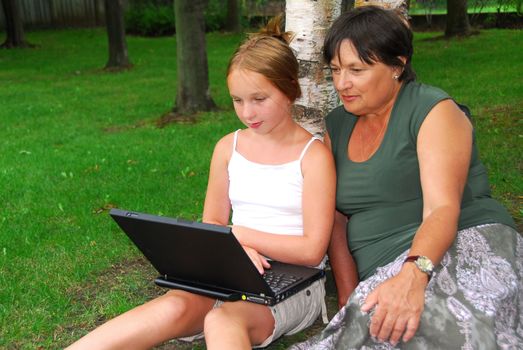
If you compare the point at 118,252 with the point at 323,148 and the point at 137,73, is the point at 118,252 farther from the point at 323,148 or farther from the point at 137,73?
the point at 137,73

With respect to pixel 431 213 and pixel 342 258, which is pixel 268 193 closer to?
pixel 342 258

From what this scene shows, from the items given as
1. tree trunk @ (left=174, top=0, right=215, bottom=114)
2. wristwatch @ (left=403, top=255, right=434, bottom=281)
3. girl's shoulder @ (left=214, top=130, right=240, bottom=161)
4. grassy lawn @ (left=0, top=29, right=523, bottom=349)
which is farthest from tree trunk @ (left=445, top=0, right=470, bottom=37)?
wristwatch @ (left=403, top=255, right=434, bottom=281)

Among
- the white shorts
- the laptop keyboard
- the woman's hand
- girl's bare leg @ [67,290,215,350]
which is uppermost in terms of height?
the woman's hand

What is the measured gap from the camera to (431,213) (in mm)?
2840

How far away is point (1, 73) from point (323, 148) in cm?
1591

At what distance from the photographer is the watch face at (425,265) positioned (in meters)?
2.66

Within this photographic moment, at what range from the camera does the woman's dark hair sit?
3.00 meters

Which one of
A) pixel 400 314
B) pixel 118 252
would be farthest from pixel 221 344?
pixel 118 252

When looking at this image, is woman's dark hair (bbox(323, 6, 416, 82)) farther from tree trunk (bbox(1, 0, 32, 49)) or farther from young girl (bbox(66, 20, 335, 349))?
tree trunk (bbox(1, 0, 32, 49))

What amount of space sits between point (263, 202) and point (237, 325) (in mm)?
647

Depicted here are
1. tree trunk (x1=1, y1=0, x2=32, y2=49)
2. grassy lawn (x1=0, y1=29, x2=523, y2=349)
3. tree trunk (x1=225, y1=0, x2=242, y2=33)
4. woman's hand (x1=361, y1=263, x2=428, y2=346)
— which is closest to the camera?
woman's hand (x1=361, y1=263, x2=428, y2=346)

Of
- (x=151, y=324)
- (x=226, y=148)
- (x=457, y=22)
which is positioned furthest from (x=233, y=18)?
(x=151, y=324)

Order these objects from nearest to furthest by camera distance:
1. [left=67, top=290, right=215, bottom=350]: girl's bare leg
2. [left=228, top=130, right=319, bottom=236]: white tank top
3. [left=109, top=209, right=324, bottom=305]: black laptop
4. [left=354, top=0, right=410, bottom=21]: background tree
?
[left=109, top=209, right=324, bottom=305]: black laptop → [left=67, top=290, right=215, bottom=350]: girl's bare leg → [left=228, top=130, right=319, bottom=236]: white tank top → [left=354, top=0, right=410, bottom=21]: background tree

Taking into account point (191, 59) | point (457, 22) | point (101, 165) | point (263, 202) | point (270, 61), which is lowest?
point (101, 165)
